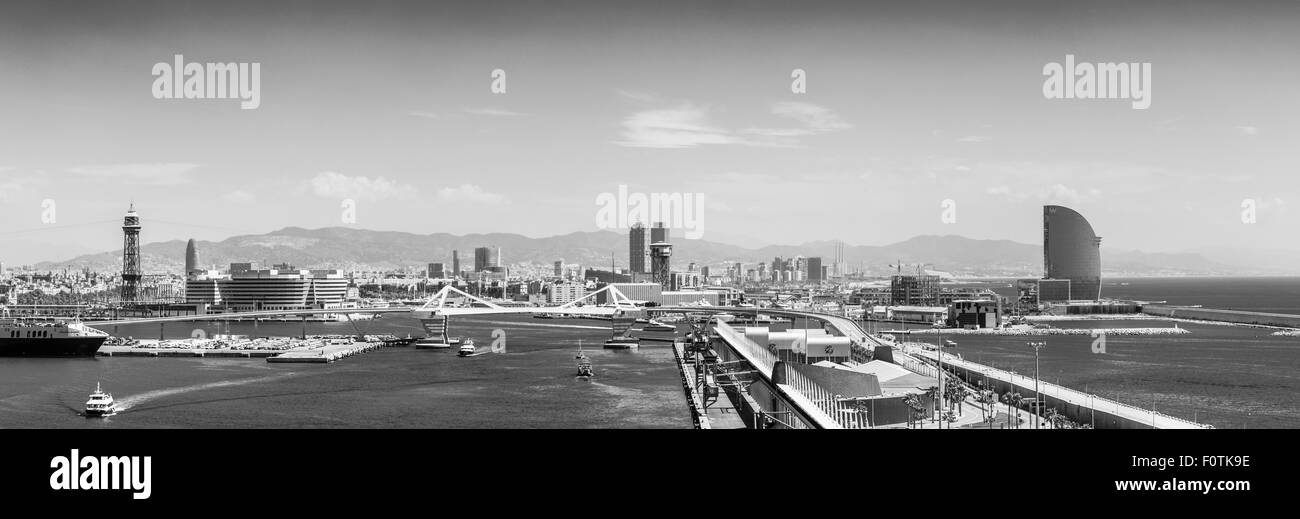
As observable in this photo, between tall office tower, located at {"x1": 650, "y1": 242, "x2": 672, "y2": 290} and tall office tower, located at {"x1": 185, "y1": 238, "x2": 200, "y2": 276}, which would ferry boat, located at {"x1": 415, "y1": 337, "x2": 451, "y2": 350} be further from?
tall office tower, located at {"x1": 185, "y1": 238, "x2": 200, "y2": 276}

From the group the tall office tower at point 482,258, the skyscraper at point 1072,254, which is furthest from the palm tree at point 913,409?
the tall office tower at point 482,258

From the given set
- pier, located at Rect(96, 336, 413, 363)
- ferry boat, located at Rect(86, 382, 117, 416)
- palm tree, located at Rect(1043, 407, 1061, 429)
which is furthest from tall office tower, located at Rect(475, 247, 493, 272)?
palm tree, located at Rect(1043, 407, 1061, 429)

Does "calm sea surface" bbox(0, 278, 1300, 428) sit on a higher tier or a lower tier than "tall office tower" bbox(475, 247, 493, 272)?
lower

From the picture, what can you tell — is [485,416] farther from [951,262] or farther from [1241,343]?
[951,262]

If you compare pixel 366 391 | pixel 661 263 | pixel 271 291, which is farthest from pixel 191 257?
pixel 366 391

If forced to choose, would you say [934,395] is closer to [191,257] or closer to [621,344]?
[621,344]
